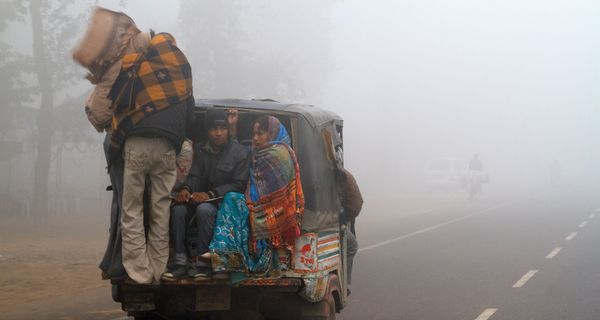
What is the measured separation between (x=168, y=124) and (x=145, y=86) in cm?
32

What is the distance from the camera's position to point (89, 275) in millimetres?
11859

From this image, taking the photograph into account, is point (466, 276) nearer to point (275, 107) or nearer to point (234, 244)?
point (275, 107)

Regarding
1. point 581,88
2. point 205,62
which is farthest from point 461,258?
point 581,88

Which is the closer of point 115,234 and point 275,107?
point 115,234

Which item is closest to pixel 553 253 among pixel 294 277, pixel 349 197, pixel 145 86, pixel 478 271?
pixel 478 271

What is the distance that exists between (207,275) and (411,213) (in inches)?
861

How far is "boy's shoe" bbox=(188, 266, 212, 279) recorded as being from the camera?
558 centimetres

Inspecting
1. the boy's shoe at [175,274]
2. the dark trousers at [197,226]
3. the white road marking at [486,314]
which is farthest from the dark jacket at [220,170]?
the white road marking at [486,314]

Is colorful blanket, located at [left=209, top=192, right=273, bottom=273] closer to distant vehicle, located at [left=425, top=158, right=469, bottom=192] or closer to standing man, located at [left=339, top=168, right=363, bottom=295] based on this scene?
standing man, located at [left=339, top=168, right=363, bottom=295]

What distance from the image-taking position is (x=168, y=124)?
5570 mm

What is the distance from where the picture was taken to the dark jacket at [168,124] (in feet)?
18.0

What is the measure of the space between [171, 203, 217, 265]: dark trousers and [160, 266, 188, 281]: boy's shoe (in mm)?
44

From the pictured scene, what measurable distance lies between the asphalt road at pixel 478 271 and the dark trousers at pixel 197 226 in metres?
3.35

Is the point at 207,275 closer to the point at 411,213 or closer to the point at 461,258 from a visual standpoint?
the point at 461,258
